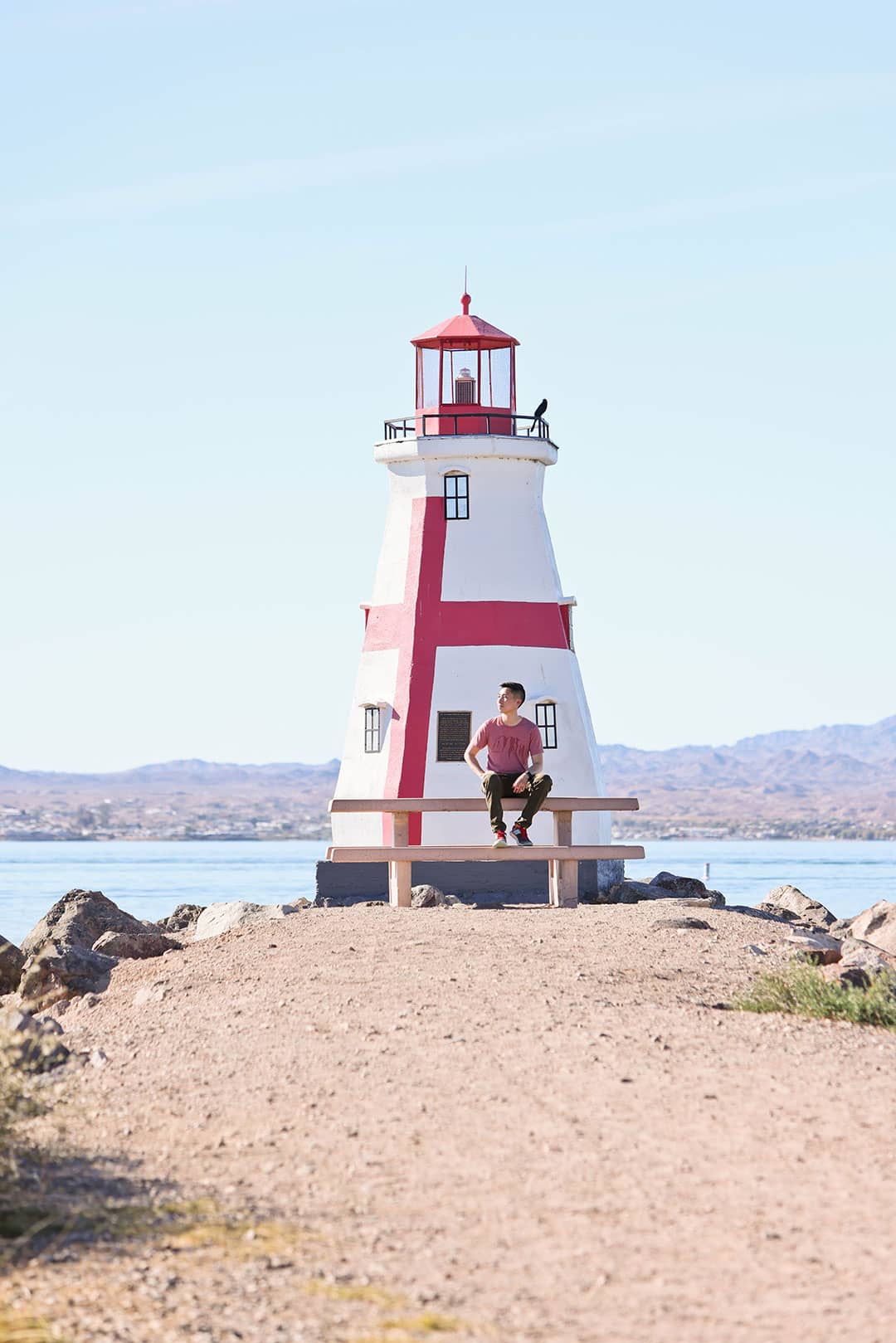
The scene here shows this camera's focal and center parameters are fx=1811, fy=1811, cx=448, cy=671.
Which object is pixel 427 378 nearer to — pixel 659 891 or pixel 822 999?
pixel 659 891

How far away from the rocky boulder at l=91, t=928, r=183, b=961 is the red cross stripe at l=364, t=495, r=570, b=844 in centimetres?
523

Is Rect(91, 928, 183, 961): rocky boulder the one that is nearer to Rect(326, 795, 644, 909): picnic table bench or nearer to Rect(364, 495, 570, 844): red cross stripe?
Rect(326, 795, 644, 909): picnic table bench

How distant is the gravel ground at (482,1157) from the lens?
261 inches

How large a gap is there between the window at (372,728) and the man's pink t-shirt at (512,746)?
20.8 feet

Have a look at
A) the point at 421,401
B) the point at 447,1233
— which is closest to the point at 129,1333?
the point at 447,1233

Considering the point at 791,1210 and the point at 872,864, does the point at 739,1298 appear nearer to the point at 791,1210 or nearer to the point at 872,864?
the point at 791,1210

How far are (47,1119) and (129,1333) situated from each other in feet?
9.74

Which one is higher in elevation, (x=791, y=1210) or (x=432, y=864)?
(x=432, y=864)

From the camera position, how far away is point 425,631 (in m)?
23.0

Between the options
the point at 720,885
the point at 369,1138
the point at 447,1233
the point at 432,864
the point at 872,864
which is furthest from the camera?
the point at 872,864

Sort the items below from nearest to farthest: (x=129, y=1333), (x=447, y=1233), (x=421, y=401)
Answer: (x=129, y=1333) < (x=447, y=1233) < (x=421, y=401)

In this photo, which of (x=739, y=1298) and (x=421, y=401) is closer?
(x=739, y=1298)

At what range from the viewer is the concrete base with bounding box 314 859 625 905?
889 inches

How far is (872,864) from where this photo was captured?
94188 millimetres
